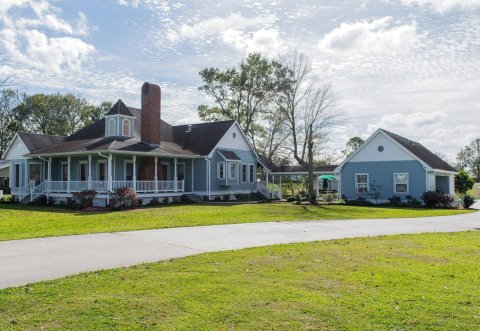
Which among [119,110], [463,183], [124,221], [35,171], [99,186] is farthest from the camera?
[463,183]

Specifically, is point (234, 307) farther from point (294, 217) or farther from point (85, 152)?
point (85, 152)

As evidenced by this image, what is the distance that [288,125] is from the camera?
48.8 m

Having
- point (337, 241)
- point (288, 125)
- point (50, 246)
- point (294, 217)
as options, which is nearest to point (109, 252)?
point (50, 246)

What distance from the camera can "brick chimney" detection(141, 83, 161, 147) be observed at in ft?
100

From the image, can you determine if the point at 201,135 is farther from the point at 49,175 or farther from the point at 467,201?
the point at 467,201

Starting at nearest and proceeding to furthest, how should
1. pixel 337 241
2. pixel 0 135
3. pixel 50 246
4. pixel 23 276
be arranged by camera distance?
pixel 23 276 < pixel 50 246 < pixel 337 241 < pixel 0 135

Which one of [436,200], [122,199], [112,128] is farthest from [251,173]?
[122,199]

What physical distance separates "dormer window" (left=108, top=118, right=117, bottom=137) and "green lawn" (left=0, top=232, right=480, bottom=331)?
22346 millimetres

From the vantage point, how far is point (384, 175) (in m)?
32.5

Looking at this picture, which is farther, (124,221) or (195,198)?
(195,198)

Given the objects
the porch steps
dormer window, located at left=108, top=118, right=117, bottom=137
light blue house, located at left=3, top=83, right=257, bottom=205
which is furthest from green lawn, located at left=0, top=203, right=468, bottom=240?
dormer window, located at left=108, top=118, right=117, bottom=137

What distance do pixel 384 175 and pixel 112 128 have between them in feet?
62.0

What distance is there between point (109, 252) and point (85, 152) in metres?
17.6

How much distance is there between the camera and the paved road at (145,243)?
818 centimetres
